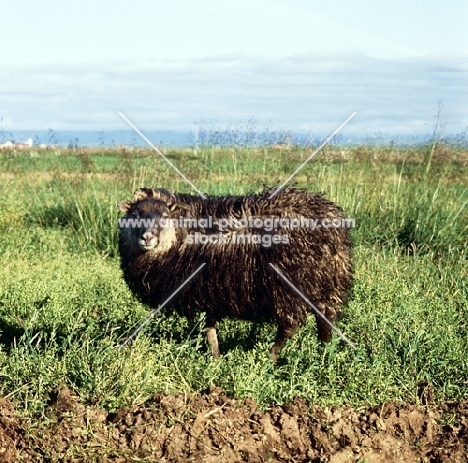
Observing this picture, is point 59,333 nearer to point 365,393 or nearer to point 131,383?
point 131,383

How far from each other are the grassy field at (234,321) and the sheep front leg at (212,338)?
0.12 meters

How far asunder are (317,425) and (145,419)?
1100 millimetres

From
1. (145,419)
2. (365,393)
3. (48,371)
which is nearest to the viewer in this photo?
(145,419)

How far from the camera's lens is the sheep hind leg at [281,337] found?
20.3ft

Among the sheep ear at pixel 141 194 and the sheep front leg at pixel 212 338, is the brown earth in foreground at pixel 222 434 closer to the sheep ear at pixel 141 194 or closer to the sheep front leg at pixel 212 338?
the sheep front leg at pixel 212 338

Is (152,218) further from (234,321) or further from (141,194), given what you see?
(234,321)

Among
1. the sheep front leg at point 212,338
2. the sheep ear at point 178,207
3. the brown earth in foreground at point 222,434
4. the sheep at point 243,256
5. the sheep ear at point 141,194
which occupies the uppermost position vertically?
the sheep ear at point 141,194

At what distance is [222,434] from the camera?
15.6ft

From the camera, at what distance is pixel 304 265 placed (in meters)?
6.09

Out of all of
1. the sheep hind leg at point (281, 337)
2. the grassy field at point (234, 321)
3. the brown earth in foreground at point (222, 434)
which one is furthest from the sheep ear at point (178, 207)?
the brown earth in foreground at point (222, 434)

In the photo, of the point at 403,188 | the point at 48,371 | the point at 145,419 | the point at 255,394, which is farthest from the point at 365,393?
the point at 403,188

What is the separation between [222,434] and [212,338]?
1580 millimetres

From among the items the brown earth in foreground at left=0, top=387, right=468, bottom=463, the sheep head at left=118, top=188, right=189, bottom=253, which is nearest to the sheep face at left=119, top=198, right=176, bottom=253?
the sheep head at left=118, top=188, right=189, bottom=253

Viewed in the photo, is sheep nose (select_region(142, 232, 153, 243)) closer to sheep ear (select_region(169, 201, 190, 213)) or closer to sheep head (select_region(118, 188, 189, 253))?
sheep head (select_region(118, 188, 189, 253))
